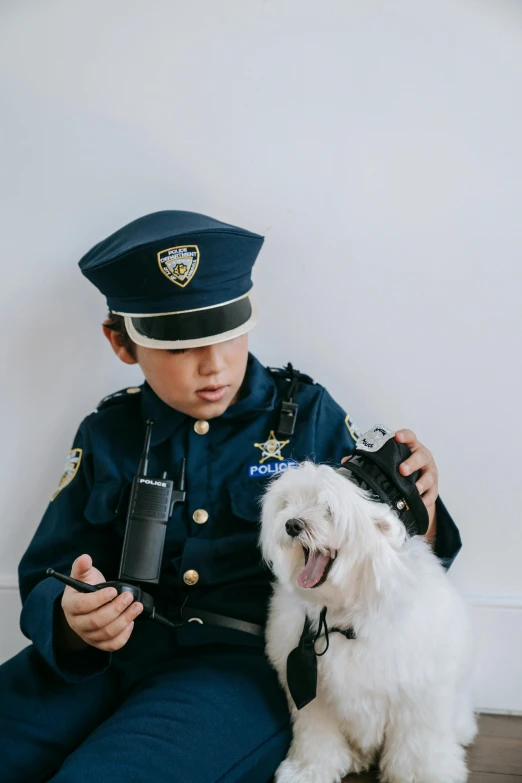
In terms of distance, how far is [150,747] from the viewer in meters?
1.03

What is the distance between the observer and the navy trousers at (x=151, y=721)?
102cm

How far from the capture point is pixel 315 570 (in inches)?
40.0

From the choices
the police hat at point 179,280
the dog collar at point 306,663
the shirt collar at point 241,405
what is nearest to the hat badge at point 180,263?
the police hat at point 179,280

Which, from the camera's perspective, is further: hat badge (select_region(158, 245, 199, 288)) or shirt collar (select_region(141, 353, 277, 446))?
shirt collar (select_region(141, 353, 277, 446))

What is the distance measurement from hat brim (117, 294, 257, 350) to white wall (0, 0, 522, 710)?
12.8 inches

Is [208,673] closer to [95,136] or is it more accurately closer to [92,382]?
[92,382]

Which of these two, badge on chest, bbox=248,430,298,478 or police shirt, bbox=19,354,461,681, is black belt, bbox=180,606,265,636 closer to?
police shirt, bbox=19,354,461,681

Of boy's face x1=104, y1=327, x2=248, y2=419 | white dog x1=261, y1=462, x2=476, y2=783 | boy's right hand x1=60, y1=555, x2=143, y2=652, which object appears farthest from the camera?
boy's face x1=104, y1=327, x2=248, y2=419

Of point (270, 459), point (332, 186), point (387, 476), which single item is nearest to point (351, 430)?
Result: point (270, 459)

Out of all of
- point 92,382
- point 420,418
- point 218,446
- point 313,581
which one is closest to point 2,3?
point 92,382

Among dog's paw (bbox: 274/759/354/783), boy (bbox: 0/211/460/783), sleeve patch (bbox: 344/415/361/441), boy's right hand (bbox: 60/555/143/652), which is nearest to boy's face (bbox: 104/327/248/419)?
boy (bbox: 0/211/460/783)

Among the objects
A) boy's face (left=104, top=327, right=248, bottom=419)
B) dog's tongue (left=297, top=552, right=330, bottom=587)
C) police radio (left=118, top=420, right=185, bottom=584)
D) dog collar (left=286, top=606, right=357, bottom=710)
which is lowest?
dog collar (left=286, top=606, right=357, bottom=710)

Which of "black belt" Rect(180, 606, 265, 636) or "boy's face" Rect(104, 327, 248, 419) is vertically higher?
"boy's face" Rect(104, 327, 248, 419)

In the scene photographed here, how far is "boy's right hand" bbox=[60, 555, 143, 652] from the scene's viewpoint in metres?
1.10
